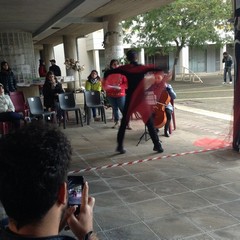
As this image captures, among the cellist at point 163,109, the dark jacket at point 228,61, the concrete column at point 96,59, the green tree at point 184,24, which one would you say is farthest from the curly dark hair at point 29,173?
the concrete column at point 96,59

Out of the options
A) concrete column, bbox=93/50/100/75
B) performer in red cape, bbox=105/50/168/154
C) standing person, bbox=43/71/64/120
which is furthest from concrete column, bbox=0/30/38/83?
concrete column, bbox=93/50/100/75

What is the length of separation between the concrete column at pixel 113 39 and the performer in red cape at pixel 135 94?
5.90 meters

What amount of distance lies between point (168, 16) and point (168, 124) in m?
13.8

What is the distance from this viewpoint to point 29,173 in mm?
1011

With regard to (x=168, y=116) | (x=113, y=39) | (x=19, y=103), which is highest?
(x=113, y=39)

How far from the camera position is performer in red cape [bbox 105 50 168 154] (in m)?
5.55

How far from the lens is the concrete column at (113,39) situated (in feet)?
37.7

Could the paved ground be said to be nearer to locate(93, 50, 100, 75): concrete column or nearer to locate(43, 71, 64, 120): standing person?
locate(43, 71, 64, 120): standing person

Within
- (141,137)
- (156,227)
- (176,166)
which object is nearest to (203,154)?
(176,166)

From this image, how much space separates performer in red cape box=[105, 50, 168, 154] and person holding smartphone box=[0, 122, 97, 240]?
14.8 feet

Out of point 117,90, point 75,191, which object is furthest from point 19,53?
point 75,191

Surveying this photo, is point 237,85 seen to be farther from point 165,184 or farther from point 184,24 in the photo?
point 184,24

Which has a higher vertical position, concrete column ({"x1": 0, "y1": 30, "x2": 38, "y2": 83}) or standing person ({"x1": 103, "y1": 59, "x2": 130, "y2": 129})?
concrete column ({"x1": 0, "y1": 30, "x2": 38, "y2": 83})

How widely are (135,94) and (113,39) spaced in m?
6.33
